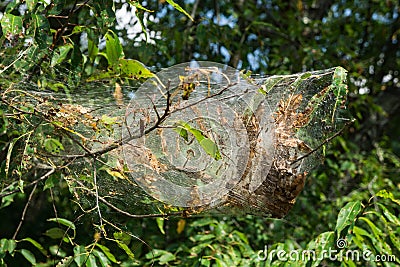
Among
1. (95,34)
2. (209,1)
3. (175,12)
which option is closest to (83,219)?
(95,34)

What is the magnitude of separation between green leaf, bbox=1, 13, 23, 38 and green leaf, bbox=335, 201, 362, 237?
2.99ft

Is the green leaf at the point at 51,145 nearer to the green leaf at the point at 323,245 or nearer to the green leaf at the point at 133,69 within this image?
the green leaf at the point at 133,69

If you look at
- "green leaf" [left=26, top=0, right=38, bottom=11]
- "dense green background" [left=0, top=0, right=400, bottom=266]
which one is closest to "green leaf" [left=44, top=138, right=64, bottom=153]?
"dense green background" [left=0, top=0, right=400, bottom=266]

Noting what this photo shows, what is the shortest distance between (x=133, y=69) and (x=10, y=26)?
0.91 ft

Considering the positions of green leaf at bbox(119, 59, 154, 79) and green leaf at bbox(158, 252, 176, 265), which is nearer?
green leaf at bbox(119, 59, 154, 79)

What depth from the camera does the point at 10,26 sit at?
1.18 metres

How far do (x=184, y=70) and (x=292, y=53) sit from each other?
170cm

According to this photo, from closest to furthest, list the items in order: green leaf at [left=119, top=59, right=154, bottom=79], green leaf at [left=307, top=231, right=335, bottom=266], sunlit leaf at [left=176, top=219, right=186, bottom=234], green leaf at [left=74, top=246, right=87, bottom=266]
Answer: green leaf at [left=119, top=59, right=154, bottom=79]
green leaf at [left=74, top=246, right=87, bottom=266]
green leaf at [left=307, top=231, right=335, bottom=266]
sunlit leaf at [left=176, top=219, right=186, bottom=234]

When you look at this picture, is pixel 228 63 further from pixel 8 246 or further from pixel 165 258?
pixel 8 246

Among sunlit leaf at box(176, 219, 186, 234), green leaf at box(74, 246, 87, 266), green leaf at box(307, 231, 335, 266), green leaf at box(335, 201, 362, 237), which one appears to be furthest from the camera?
sunlit leaf at box(176, 219, 186, 234)

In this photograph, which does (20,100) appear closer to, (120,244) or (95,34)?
(95,34)

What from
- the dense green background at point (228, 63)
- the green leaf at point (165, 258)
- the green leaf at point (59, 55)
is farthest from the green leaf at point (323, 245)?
the green leaf at point (59, 55)

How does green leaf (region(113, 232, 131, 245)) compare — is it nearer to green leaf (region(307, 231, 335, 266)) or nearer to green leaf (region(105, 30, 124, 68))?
green leaf (region(105, 30, 124, 68))

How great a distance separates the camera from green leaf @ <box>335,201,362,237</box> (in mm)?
1461
